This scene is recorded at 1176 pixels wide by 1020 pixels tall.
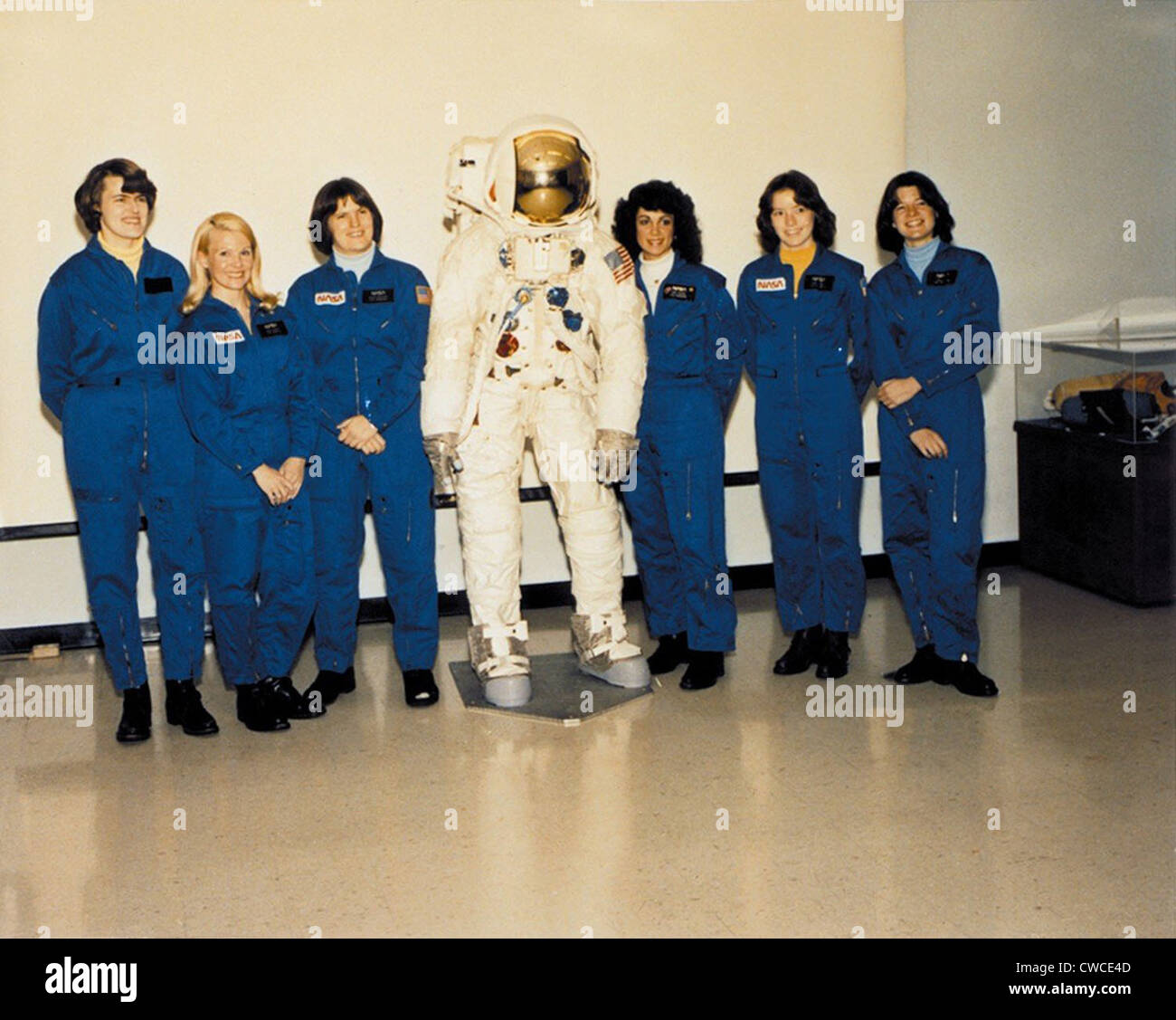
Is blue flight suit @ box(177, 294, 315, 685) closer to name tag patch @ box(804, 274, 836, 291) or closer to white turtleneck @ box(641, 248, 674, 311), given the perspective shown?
white turtleneck @ box(641, 248, 674, 311)

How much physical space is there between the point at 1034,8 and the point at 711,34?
56.5 inches

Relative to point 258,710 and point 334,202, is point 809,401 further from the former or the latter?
point 258,710

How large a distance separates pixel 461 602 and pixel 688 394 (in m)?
1.67

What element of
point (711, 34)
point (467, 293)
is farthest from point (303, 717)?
point (711, 34)

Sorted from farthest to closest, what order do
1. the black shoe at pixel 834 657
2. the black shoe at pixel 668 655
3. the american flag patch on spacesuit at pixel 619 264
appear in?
the black shoe at pixel 668 655
the black shoe at pixel 834 657
the american flag patch on spacesuit at pixel 619 264

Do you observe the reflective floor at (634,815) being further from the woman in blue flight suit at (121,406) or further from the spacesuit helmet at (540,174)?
the spacesuit helmet at (540,174)

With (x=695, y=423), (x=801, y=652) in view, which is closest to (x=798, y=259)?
(x=695, y=423)

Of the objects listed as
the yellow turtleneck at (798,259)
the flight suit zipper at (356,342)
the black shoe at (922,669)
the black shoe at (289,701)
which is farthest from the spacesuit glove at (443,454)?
the black shoe at (922,669)

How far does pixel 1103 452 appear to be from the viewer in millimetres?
5578

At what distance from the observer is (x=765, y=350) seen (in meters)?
4.65

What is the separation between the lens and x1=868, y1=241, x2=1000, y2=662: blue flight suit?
4.41 metres

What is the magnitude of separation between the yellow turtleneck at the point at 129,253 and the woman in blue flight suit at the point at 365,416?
488 mm

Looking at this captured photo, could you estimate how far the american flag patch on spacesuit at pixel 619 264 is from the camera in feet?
14.3

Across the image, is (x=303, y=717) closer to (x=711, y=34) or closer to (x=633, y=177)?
(x=633, y=177)
